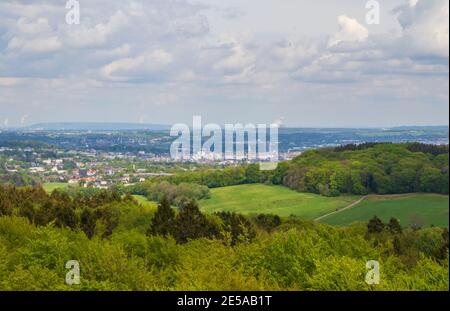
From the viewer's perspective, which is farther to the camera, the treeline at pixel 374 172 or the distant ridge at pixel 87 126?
the distant ridge at pixel 87 126

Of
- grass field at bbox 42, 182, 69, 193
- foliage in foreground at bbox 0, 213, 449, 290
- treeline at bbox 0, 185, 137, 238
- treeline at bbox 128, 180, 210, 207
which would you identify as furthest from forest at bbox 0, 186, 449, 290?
grass field at bbox 42, 182, 69, 193

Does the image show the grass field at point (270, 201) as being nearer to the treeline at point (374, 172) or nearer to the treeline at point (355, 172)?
the treeline at point (355, 172)

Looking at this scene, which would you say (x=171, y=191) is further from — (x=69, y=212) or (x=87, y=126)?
(x=69, y=212)

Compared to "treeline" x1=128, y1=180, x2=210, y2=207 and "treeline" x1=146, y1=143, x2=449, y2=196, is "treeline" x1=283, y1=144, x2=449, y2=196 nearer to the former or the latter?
"treeline" x1=146, y1=143, x2=449, y2=196

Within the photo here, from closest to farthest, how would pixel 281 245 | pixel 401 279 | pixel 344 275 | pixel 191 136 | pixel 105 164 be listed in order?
pixel 344 275, pixel 401 279, pixel 281 245, pixel 191 136, pixel 105 164

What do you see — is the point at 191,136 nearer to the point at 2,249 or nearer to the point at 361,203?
the point at 361,203

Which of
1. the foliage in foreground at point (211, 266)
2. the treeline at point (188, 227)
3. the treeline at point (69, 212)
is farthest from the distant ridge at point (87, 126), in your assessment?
the foliage in foreground at point (211, 266)

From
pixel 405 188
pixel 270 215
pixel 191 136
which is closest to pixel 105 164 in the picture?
pixel 191 136
